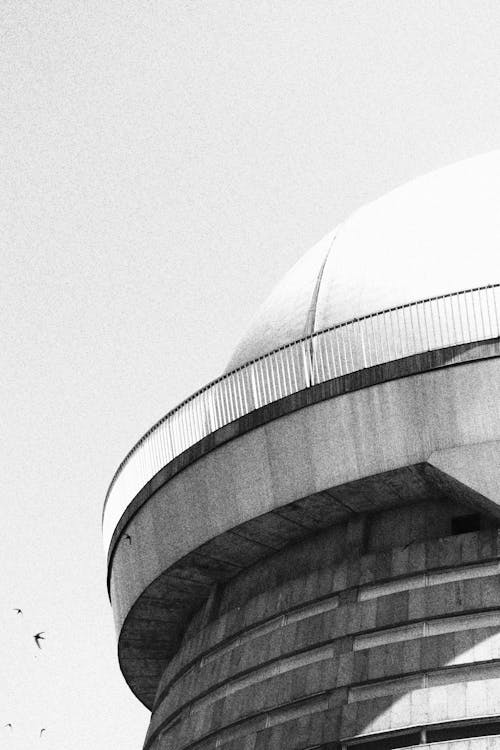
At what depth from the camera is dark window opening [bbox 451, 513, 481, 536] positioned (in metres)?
→ 24.8

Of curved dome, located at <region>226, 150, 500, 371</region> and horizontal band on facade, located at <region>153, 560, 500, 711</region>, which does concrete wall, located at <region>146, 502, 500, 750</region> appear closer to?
horizontal band on facade, located at <region>153, 560, 500, 711</region>

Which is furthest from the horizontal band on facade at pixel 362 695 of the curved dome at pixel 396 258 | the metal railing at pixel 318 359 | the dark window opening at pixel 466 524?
the curved dome at pixel 396 258

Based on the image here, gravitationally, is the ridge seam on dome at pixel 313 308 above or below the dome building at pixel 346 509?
above

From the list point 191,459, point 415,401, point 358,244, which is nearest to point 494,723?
point 415,401

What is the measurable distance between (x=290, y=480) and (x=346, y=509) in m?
1.43

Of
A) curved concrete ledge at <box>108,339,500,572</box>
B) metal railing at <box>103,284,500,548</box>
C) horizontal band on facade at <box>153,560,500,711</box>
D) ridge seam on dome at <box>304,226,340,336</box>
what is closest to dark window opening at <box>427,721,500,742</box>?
horizontal band on facade at <box>153,560,500,711</box>

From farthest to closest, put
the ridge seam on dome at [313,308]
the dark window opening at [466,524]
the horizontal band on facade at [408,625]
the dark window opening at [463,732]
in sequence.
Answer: the ridge seam on dome at [313,308], the dark window opening at [466,524], the horizontal band on facade at [408,625], the dark window opening at [463,732]

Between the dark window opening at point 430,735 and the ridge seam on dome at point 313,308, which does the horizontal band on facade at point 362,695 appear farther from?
the ridge seam on dome at point 313,308

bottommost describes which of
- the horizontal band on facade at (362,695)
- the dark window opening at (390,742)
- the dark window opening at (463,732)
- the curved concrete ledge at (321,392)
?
the dark window opening at (390,742)

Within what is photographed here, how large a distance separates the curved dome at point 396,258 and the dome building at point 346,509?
57mm

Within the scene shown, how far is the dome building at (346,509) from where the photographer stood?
2345cm

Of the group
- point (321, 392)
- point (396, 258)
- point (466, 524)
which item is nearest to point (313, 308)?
point (396, 258)

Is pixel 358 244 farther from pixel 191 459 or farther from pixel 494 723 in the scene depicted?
pixel 494 723

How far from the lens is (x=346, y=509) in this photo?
85.7 feet
